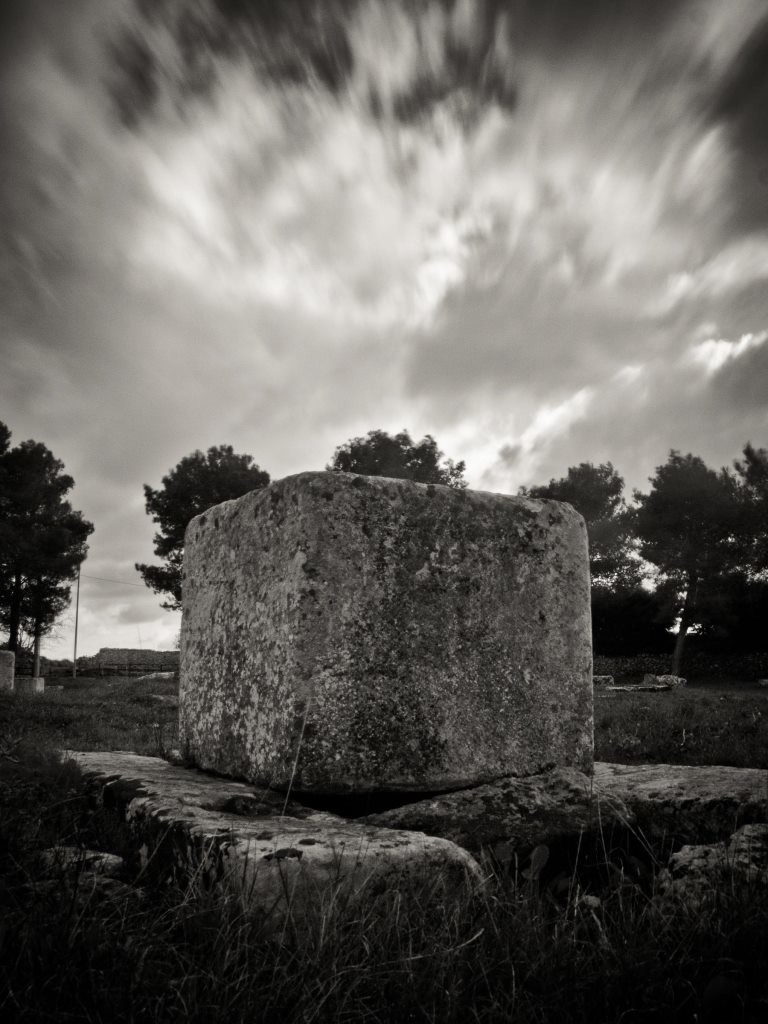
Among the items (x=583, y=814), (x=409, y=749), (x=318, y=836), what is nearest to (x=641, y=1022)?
(x=318, y=836)

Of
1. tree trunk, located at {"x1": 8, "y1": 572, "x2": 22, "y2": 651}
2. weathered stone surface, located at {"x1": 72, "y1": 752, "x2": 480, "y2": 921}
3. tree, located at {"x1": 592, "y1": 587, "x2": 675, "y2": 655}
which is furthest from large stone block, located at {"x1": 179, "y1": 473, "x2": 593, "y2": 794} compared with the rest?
tree trunk, located at {"x1": 8, "y1": 572, "x2": 22, "y2": 651}

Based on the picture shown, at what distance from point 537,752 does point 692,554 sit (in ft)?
115

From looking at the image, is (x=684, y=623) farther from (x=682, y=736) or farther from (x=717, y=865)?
(x=717, y=865)

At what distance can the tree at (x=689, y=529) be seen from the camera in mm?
34312

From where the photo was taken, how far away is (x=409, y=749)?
3057mm

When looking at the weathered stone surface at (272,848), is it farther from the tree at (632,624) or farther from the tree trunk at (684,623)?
the tree at (632,624)

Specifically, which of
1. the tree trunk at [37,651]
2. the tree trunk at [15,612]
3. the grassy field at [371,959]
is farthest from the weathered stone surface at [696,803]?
the tree trunk at [15,612]

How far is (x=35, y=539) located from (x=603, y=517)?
108ft

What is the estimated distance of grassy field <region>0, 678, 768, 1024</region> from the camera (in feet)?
4.34

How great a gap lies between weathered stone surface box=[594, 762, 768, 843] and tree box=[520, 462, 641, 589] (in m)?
36.4

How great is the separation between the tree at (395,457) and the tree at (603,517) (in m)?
7.58

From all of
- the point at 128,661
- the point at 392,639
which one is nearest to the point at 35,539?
the point at 128,661

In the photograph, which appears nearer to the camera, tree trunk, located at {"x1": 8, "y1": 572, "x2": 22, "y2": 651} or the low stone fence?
the low stone fence

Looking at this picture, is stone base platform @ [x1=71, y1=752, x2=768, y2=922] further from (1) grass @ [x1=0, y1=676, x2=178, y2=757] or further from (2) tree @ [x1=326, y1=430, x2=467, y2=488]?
(2) tree @ [x1=326, y1=430, x2=467, y2=488]
